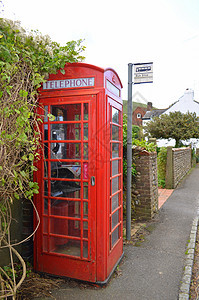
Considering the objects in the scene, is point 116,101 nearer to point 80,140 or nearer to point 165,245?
point 80,140

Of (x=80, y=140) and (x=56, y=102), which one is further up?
(x=56, y=102)

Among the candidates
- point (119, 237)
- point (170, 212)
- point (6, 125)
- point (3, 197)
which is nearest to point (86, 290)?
point (119, 237)

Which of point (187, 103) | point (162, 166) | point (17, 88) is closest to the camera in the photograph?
point (17, 88)

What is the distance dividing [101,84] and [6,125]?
1.28 metres

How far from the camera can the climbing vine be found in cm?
252

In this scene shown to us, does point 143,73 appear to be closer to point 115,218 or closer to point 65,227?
point 115,218

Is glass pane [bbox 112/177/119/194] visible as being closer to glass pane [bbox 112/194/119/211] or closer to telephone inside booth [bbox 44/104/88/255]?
glass pane [bbox 112/194/119/211]

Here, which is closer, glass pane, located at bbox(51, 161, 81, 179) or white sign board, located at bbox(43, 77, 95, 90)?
white sign board, located at bbox(43, 77, 95, 90)

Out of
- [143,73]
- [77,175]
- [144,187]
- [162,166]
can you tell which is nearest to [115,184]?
[77,175]

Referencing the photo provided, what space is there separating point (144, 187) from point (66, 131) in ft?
11.0

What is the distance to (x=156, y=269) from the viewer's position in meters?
3.76

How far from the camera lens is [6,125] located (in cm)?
257

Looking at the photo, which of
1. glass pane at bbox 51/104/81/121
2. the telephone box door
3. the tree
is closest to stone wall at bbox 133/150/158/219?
the telephone box door

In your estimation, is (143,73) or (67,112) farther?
(143,73)
